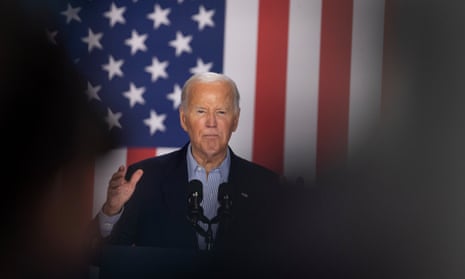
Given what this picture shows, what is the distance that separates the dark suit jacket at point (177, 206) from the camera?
5.48ft

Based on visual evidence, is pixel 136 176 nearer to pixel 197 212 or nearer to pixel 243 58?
pixel 197 212

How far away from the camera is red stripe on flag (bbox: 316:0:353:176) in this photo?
5.54ft

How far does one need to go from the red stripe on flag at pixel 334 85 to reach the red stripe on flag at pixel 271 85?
133 millimetres

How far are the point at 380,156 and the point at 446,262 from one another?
435mm

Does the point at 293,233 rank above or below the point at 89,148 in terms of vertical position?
below

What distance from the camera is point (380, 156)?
1700mm

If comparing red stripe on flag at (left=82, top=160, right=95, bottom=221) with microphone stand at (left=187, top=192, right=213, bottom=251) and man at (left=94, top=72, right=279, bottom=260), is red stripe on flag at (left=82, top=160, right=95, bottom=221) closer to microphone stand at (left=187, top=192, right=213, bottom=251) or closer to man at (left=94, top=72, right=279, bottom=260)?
man at (left=94, top=72, right=279, bottom=260)

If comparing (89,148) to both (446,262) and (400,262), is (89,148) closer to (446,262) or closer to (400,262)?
(400,262)

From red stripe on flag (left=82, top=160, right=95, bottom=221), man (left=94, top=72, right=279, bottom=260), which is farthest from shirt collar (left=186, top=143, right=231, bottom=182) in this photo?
red stripe on flag (left=82, top=160, right=95, bottom=221)

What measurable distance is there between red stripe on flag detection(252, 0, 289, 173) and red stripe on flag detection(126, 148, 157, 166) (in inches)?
14.3

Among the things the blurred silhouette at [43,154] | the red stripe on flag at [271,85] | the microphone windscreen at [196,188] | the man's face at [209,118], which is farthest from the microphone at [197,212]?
the blurred silhouette at [43,154]

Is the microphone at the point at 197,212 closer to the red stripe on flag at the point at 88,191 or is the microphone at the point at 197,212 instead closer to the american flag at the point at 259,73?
the american flag at the point at 259,73

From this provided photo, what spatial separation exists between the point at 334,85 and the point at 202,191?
1.94ft

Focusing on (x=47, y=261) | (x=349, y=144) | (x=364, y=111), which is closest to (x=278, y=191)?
(x=349, y=144)
